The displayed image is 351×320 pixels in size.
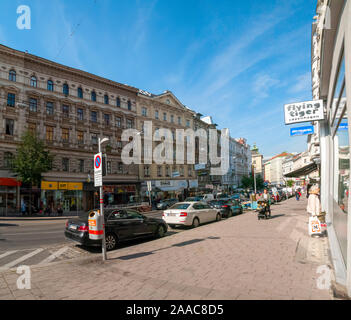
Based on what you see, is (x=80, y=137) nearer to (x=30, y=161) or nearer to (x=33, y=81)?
(x=33, y=81)

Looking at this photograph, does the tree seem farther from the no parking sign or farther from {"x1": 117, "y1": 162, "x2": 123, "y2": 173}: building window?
the no parking sign

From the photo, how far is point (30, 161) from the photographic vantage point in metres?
23.3

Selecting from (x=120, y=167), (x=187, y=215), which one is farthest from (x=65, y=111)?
(x=187, y=215)

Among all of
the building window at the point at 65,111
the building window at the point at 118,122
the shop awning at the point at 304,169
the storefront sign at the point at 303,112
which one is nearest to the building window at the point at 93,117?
the building window at the point at 65,111

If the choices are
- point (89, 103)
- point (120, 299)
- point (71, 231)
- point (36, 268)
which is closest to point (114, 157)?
point (89, 103)

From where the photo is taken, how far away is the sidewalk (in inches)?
171

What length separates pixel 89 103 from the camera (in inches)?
1293

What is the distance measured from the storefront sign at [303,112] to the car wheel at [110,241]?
8.37 meters

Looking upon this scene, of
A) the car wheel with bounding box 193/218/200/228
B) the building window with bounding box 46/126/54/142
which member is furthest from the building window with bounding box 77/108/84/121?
the car wheel with bounding box 193/218/200/228

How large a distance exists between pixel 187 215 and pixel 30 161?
18.2m

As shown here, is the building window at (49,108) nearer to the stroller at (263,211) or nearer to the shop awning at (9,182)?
the shop awning at (9,182)

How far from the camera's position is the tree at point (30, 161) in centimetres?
2319
